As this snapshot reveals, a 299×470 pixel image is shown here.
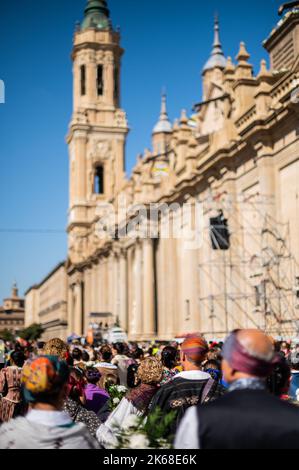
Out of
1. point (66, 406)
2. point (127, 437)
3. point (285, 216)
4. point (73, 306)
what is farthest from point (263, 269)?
point (73, 306)

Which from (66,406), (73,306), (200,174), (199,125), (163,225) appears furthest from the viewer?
(73,306)

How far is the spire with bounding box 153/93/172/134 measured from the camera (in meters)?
76.1

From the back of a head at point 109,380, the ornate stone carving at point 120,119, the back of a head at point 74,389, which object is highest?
the ornate stone carving at point 120,119

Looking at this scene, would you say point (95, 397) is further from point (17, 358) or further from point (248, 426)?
point (248, 426)

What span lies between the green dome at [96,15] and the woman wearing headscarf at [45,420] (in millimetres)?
81722

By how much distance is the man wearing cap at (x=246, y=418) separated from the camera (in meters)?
3.53

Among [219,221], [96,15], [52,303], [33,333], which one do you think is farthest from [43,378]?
[52,303]

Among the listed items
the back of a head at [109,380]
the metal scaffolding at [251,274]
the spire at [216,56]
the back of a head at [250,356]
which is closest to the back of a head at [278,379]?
the back of a head at [250,356]

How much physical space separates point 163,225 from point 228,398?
125 feet

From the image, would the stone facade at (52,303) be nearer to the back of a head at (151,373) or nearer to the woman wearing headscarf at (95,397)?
the woman wearing headscarf at (95,397)

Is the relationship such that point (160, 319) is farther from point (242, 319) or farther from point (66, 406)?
point (66, 406)

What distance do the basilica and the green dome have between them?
19.3 m

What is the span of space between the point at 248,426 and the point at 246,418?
1.6 inches
